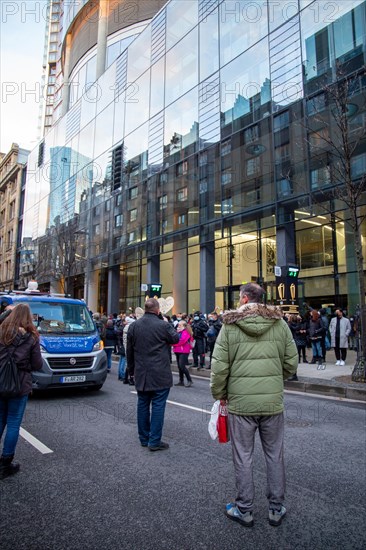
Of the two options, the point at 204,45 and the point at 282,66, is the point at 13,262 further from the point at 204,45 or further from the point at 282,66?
the point at 282,66

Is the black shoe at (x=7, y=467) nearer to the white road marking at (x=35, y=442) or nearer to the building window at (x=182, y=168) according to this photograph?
the white road marking at (x=35, y=442)

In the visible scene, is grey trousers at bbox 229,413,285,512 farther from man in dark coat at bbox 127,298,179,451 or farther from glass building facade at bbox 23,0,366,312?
glass building facade at bbox 23,0,366,312

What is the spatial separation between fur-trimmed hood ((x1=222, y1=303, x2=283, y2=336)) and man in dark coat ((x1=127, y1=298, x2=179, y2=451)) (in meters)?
2.00

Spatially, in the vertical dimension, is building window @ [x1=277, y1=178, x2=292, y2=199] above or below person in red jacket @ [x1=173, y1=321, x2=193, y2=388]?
above

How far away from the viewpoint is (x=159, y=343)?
16.3ft

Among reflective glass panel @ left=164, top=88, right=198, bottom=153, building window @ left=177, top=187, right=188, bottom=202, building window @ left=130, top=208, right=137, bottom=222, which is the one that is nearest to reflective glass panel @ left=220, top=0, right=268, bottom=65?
reflective glass panel @ left=164, top=88, right=198, bottom=153

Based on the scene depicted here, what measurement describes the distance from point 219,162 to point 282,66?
5849mm

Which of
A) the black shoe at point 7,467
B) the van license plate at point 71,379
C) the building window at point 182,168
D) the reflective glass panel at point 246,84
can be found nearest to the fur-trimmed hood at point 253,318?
the black shoe at point 7,467

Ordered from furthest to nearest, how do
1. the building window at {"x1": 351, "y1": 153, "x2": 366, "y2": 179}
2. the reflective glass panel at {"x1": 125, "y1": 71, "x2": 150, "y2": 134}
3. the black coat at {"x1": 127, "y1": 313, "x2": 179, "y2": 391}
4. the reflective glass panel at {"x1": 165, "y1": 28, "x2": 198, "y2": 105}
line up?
the reflective glass panel at {"x1": 125, "y1": 71, "x2": 150, "y2": 134} < the reflective glass panel at {"x1": 165, "y1": 28, "x2": 198, "y2": 105} < the building window at {"x1": 351, "y1": 153, "x2": 366, "y2": 179} < the black coat at {"x1": 127, "y1": 313, "x2": 179, "y2": 391}

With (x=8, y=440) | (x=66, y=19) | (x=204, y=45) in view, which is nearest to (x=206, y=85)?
(x=204, y=45)

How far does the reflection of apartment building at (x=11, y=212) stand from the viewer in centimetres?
5725

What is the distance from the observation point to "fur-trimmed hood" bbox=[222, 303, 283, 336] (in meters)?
3.06

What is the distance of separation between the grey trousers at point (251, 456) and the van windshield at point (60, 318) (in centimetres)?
607

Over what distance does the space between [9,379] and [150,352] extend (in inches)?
66.2
